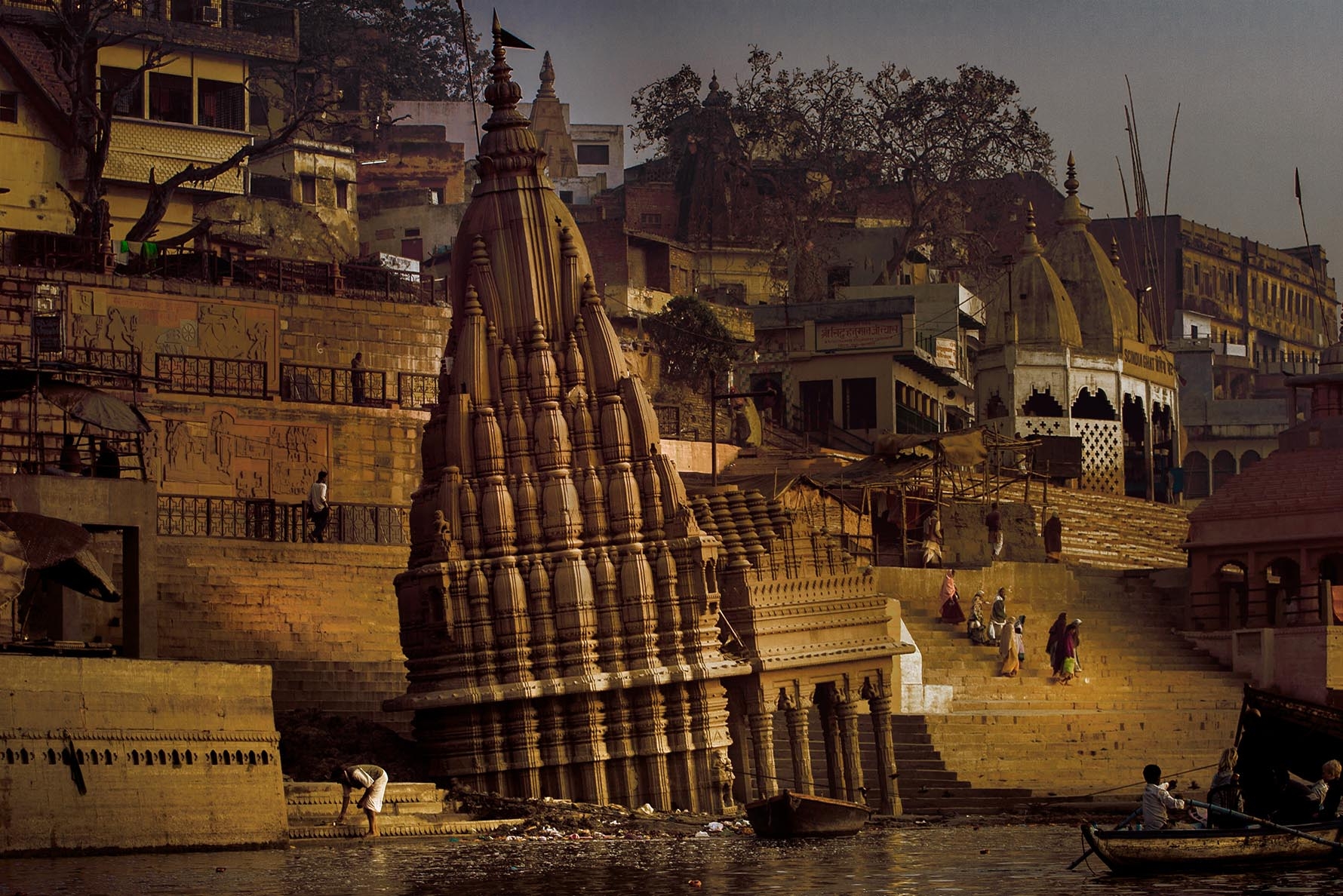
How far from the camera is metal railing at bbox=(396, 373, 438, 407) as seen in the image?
3947 cm

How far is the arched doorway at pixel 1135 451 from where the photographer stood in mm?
54656

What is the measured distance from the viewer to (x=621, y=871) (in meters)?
23.6

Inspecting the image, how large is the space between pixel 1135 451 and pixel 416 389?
20.0m

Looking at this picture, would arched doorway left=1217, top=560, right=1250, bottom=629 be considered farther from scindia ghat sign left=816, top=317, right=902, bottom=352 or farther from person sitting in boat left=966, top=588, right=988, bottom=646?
scindia ghat sign left=816, top=317, right=902, bottom=352

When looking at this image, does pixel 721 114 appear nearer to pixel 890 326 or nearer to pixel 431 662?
pixel 890 326

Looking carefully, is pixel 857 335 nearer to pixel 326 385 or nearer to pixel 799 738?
pixel 326 385

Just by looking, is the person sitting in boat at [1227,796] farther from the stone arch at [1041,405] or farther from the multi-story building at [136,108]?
the stone arch at [1041,405]

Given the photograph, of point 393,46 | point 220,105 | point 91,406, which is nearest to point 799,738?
point 91,406

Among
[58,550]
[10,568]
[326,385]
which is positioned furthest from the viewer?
[326,385]

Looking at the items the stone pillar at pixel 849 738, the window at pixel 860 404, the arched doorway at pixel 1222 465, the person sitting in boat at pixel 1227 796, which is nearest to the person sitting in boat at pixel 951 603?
the stone pillar at pixel 849 738

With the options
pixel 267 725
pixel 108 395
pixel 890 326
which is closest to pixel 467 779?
pixel 267 725

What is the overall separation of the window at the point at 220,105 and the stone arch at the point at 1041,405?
15.8 meters

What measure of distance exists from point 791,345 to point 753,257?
442 inches

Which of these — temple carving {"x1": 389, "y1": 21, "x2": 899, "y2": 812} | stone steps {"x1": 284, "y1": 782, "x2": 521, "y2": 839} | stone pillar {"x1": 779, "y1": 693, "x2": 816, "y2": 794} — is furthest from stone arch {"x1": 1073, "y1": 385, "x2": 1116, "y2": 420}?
stone steps {"x1": 284, "y1": 782, "x2": 521, "y2": 839}
